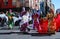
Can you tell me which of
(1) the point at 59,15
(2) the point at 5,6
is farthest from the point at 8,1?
(1) the point at 59,15

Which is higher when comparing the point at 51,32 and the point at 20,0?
the point at 20,0

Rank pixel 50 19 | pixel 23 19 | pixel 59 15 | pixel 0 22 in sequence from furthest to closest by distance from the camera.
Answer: pixel 0 22 < pixel 59 15 < pixel 23 19 < pixel 50 19

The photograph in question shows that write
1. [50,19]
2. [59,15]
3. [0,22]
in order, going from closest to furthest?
[50,19]
[59,15]
[0,22]

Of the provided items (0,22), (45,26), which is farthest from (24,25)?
(0,22)

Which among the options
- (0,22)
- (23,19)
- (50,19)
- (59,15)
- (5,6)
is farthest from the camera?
(5,6)

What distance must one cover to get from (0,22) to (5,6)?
113 feet

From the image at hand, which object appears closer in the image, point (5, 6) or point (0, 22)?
point (0, 22)

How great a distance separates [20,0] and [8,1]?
2.91 meters

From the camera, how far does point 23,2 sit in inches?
2606

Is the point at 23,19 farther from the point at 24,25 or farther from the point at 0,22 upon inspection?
the point at 0,22

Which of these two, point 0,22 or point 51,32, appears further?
point 0,22

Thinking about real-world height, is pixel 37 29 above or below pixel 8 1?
below

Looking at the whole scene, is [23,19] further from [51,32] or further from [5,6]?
[5,6]

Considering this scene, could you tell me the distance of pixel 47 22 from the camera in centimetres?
1742
